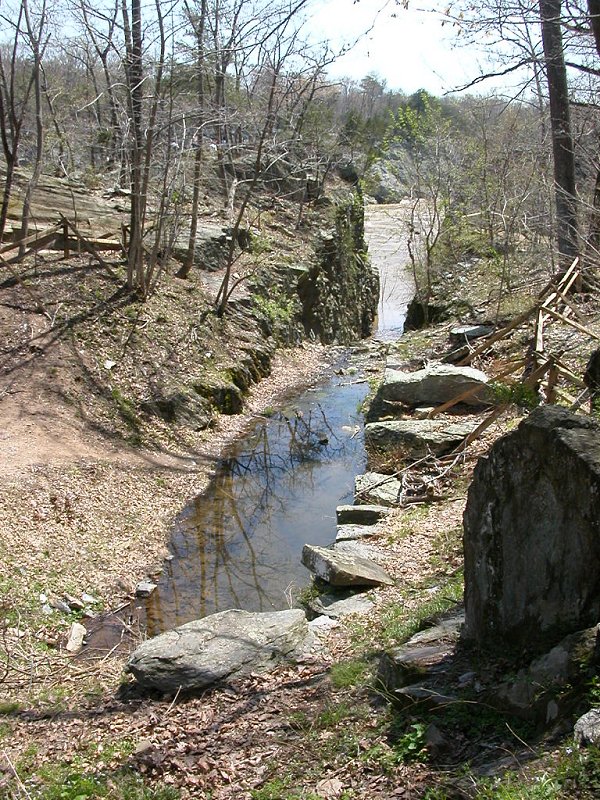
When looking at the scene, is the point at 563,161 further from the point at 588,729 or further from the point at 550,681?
the point at 588,729

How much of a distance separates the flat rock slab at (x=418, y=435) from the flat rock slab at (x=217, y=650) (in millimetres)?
4880

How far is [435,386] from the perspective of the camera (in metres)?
13.5

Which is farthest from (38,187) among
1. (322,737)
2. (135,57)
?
(322,737)

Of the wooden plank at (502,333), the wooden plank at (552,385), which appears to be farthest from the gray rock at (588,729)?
the wooden plank at (502,333)

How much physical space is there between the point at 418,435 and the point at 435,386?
6.72 ft

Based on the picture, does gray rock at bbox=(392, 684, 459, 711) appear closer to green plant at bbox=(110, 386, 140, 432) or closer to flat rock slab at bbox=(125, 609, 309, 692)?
flat rock slab at bbox=(125, 609, 309, 692)

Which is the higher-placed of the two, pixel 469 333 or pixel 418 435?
pixel 469 333

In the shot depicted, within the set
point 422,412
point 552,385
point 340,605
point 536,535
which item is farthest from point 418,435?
point 536,535

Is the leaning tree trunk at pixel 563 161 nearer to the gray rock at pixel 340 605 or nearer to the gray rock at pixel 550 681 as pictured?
the gray rock at pixel 340 605

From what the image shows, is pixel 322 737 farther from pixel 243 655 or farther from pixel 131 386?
pixel 131 386

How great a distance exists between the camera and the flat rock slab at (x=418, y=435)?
37.1 ft

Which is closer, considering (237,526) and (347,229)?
(237,526)

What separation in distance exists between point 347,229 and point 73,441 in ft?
57.4

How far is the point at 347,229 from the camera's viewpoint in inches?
1102
